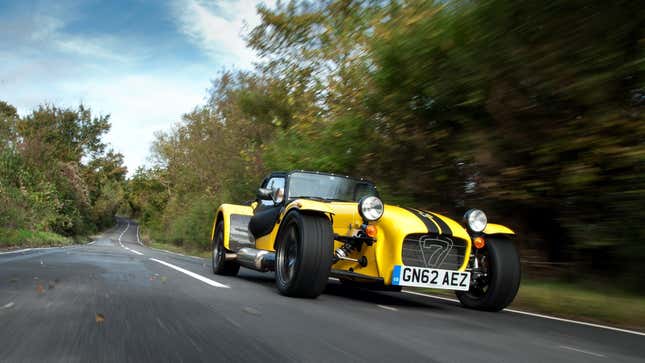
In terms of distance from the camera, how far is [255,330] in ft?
11.6

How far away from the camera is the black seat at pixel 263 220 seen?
23.4 ft

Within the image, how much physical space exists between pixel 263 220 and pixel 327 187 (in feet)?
3.22

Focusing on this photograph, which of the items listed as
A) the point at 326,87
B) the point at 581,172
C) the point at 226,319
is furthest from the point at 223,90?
the point at 226,319

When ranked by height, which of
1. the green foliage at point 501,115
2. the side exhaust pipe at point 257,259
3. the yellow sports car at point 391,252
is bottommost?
the side exhaust pipe at point 257,259

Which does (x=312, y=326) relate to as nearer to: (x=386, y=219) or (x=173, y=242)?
(x=386, y=219)

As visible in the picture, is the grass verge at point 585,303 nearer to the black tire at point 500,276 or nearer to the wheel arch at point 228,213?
the black tire at point 500,276

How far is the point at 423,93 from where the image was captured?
32.7 ft

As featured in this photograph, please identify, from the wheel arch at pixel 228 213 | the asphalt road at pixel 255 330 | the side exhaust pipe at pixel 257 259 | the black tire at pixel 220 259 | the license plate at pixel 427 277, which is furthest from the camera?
the black tire at pixel 220 259

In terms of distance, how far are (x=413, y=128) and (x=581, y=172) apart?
3989 millimetres

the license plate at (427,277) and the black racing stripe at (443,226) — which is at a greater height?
the black racing stripe at (443,226)

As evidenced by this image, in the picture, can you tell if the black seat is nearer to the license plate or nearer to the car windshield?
the car windshield

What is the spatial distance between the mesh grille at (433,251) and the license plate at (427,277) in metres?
0.22

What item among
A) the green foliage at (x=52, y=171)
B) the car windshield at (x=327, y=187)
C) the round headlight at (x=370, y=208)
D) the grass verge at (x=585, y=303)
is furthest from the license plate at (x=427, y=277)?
the green foliage at (x=52, y=171)

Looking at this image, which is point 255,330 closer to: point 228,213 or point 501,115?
point 228,213
